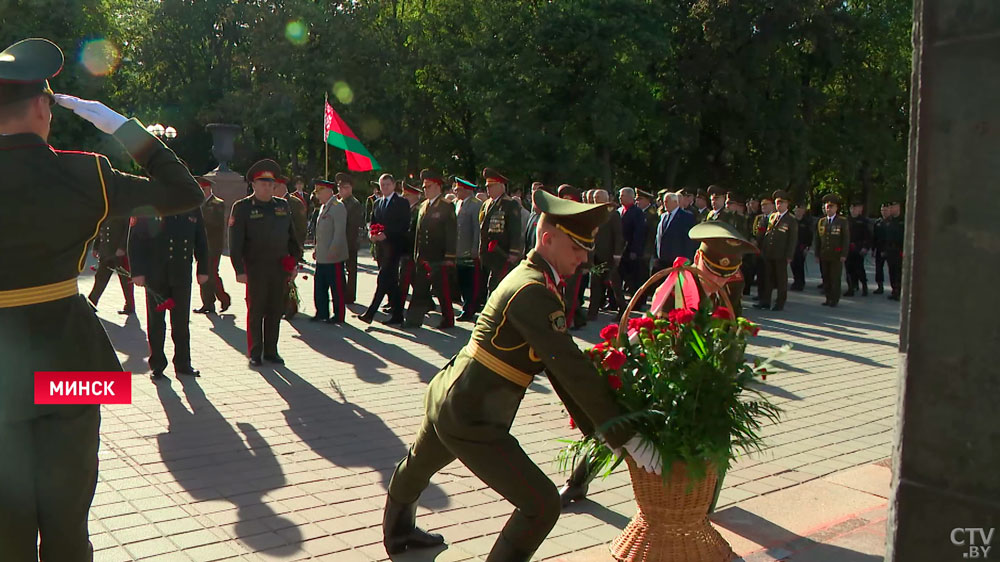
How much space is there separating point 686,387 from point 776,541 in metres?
1.61

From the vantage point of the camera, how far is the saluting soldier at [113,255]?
12.3 metres

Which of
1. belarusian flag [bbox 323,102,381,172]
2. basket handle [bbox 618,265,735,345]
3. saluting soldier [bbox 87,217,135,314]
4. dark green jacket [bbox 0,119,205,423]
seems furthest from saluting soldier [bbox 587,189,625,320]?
dark green jacket [bbox 0,119,205,423]

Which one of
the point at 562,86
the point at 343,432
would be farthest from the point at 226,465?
the point at 562,86

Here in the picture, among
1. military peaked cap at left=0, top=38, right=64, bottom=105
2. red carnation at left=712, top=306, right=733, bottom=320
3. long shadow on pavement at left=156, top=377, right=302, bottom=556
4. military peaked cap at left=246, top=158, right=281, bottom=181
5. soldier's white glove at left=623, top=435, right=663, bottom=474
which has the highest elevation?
military peaked cap at left=0, top=38, right=64, bottom=105

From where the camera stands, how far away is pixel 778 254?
15891mm

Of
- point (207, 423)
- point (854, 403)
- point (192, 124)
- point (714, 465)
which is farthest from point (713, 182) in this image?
point (714, 465)

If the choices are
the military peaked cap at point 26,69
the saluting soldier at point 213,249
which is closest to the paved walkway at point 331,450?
the saluting soldier at point 213,249

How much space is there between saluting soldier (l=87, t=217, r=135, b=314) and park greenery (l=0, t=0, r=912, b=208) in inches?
828

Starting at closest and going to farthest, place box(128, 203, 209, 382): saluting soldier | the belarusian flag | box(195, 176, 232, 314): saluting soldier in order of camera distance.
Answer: box(128, 203, 209, 382): saluting soldier
box(195, 176, 232, 314): saluting soldier
the belarusian flag

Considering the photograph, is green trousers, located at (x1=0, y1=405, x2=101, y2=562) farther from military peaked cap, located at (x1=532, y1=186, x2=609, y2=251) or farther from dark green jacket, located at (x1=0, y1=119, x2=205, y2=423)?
military peaked cap, located at (x1=532, y1=186, x2=609, y2=251)

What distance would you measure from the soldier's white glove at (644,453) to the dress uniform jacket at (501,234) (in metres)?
8.50

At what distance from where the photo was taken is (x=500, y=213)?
A: 39.8 feet

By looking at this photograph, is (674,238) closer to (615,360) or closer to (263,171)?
(263,171)

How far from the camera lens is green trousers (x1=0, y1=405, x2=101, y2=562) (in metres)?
2.96
